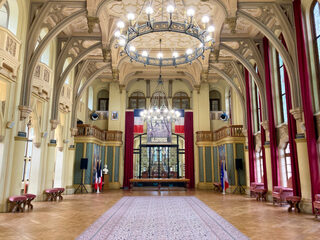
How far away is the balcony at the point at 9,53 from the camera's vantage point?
7338 mm

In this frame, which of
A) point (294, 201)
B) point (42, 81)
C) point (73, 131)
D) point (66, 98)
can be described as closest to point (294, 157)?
point (294, 201)

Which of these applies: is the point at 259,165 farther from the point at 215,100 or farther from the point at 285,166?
the point at 215,100

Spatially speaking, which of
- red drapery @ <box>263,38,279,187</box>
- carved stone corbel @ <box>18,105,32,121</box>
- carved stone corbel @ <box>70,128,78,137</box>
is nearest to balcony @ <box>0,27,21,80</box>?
carved stone corbel @ <box>18,105,32,121</box>

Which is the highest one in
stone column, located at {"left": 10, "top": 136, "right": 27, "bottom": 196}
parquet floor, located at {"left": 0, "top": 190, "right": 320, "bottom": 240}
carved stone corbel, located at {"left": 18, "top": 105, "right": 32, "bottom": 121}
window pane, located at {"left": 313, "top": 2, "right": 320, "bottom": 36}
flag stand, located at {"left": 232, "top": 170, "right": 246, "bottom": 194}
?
window pane, located at {"left": 313, "top": 2, "right": 320, "bottom": 36}

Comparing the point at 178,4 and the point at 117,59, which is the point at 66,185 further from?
the point at 178,4

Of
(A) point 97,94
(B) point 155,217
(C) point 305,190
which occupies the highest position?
(A) point 97,94

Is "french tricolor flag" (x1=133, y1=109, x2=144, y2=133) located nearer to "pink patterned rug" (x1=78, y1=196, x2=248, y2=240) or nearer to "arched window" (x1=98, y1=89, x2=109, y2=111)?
"arched window" (x1=98, y1=89, x2=109, y2=111)

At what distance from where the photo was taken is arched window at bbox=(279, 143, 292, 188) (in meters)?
10.1

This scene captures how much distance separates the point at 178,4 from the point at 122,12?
2.33 meters

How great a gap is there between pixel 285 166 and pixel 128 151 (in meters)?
10.0

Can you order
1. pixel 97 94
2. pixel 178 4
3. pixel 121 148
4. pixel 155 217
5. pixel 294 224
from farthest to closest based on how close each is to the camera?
pixel 97 94, pixel 121 148, pixel 178 4, pixel 155 217, pixel 294 224

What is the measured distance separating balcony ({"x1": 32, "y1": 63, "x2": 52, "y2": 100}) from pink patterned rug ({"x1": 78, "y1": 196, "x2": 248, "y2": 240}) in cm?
525

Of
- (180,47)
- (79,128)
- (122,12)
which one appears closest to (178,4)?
(122,12)

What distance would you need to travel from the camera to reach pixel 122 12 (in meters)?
10.7
